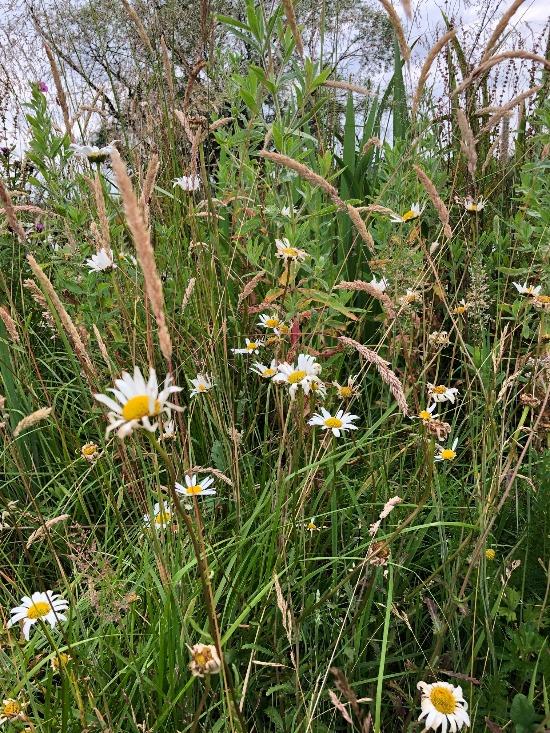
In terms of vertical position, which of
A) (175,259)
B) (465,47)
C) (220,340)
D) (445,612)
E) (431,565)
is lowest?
(431,565)

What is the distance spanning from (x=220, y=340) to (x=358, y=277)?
1.91ft

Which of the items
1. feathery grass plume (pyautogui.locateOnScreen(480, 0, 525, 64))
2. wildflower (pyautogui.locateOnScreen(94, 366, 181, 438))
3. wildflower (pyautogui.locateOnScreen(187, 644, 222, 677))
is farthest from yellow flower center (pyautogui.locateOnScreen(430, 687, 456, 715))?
feathery grass plume (pyautogui.locateOnScreen(480, 0, 525, 64))

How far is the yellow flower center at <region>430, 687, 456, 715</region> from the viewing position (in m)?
0.88

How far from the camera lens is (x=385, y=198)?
2.01m

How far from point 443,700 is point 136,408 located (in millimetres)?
612

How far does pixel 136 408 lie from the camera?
25.9 inches

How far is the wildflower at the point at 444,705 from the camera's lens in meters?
0.86

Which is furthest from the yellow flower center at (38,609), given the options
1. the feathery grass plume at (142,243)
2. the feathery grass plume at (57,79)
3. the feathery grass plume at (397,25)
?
the feathery grass plume at (397,25)

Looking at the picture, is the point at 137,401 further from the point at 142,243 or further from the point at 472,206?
the point at 472,206

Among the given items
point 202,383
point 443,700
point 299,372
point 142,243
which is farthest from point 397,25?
point 443,700

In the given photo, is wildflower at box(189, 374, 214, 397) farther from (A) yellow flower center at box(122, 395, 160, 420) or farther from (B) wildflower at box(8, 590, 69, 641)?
(A) yellow flower center at box(122, 395, 160, 420)

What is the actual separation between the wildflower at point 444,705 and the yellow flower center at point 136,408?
552mm

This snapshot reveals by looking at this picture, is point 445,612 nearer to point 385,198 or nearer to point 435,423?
point 435,423

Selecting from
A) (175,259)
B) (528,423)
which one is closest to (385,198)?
(175,259)
